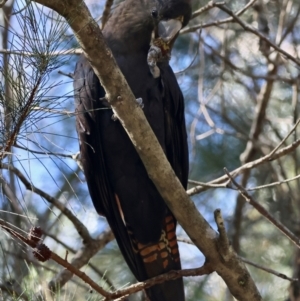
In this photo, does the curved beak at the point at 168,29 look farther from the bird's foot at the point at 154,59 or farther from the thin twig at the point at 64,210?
the thin twig at the point at 64,210

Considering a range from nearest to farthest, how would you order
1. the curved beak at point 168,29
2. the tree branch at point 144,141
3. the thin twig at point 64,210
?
the tree branch at point 144,141 < the thin twig at point 64,210 < the curved beak at point 168,29

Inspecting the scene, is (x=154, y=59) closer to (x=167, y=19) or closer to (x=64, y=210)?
(x=167, y=19)

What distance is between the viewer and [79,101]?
8.41 feet

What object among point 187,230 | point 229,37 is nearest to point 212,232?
point 187,230

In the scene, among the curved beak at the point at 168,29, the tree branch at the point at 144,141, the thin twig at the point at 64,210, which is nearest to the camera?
the tree branch at the point at 144,141

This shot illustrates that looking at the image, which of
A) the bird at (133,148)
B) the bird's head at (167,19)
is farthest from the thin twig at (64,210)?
the bird's head at (167,19)

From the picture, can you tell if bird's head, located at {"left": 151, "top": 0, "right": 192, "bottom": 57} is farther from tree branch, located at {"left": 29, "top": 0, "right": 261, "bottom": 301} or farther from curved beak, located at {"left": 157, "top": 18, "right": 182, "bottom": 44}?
tree branch, located at {"left": 29, "top": 0, "right": 261, "bottom": 301}

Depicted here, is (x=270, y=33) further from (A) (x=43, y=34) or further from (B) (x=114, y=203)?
(A) (x=43, y=34)

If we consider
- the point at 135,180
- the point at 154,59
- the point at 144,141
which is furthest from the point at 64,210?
the point at 144,141

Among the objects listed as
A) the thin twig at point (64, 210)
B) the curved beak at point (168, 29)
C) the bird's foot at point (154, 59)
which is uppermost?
the curved beak at point (168, 29)

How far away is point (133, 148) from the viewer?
8.66 feet

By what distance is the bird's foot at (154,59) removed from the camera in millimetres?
2635

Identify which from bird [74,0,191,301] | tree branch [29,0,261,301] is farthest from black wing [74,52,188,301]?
tree branch [29,0,261,301]

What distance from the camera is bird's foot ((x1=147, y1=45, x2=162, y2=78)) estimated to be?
263 centimetres
